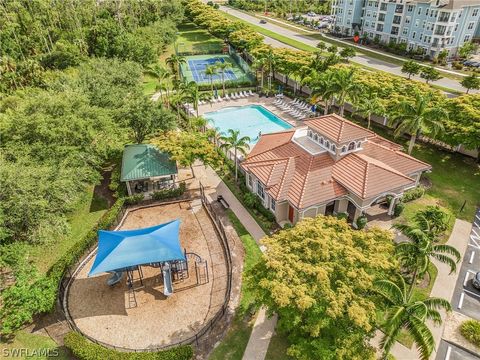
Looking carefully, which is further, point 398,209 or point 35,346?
point 398,209

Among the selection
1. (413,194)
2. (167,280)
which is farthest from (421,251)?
(167,280)

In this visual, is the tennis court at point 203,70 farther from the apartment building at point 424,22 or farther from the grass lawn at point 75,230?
the apartment building at point 424,22

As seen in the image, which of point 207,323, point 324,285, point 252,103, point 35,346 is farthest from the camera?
point 252,103

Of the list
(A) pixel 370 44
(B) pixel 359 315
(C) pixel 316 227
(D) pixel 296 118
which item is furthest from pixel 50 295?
(A) pixel 370 44

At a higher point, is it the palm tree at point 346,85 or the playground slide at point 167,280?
the palm tree at point 346,85

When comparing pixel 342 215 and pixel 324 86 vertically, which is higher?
pixel 324 86

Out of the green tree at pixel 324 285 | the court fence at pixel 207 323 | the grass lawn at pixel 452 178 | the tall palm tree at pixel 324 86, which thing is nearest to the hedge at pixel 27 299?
the court fence at pixel 207 323

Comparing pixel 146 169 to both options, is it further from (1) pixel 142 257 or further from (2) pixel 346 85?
(2) pixel 346 85
